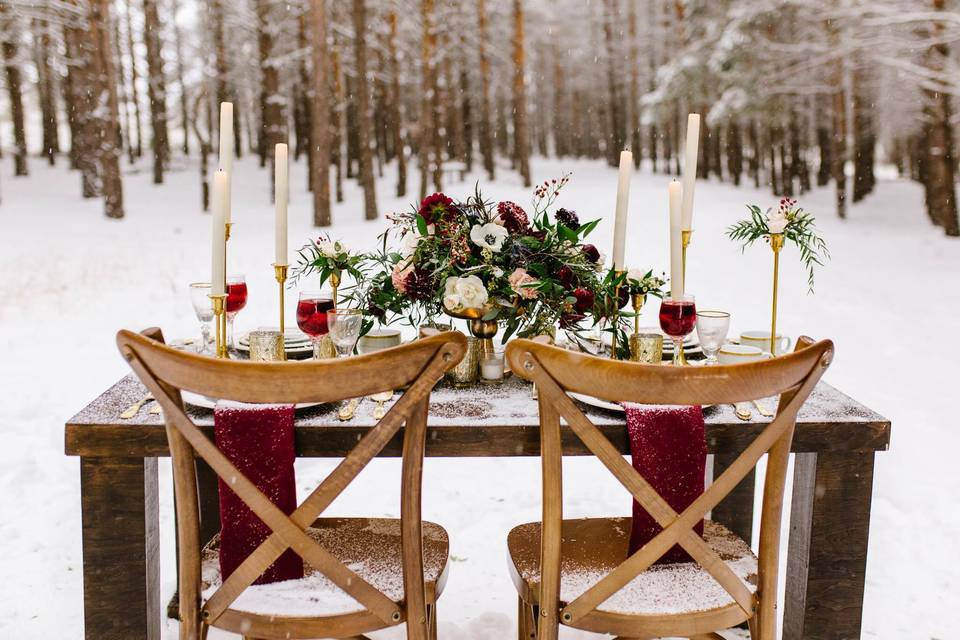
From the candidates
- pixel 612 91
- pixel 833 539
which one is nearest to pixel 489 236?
pixel 833 539

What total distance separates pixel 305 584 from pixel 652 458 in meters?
0.84

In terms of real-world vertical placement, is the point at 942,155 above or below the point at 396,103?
below

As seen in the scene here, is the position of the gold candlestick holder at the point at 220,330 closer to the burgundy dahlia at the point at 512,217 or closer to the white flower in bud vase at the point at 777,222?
the burgundy dahlia at the point at 512,217

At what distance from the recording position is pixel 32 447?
450cm

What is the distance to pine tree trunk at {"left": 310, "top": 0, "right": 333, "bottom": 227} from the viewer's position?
12.5 meters

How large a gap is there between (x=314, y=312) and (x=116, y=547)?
0.76 meters

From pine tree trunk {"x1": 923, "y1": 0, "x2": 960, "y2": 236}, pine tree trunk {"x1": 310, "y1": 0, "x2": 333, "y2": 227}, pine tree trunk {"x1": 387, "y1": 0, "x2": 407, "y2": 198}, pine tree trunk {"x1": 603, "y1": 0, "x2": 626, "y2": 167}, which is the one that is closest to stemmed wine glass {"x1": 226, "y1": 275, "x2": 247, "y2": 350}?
pine tree trunk {"x1": 310, "y1": 0, "x2": 333, "y2": 227}

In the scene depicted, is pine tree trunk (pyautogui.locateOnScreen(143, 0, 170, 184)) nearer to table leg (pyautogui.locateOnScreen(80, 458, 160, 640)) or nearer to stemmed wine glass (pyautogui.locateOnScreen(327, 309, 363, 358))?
stemmed wine glass (pyautogui.locateOnScreen(327, 309, 363, 358))

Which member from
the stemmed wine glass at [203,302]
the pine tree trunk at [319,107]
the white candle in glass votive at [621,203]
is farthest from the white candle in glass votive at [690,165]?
the pine tree trunk at [319,107]

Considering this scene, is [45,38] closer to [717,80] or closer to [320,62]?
[320,62]

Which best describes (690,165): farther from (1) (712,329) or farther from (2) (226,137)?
(2) (226,137)

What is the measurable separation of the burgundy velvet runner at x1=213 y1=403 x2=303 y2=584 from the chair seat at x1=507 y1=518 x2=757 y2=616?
24.0 inches

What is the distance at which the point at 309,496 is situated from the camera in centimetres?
149

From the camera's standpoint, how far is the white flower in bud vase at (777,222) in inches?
94.3
